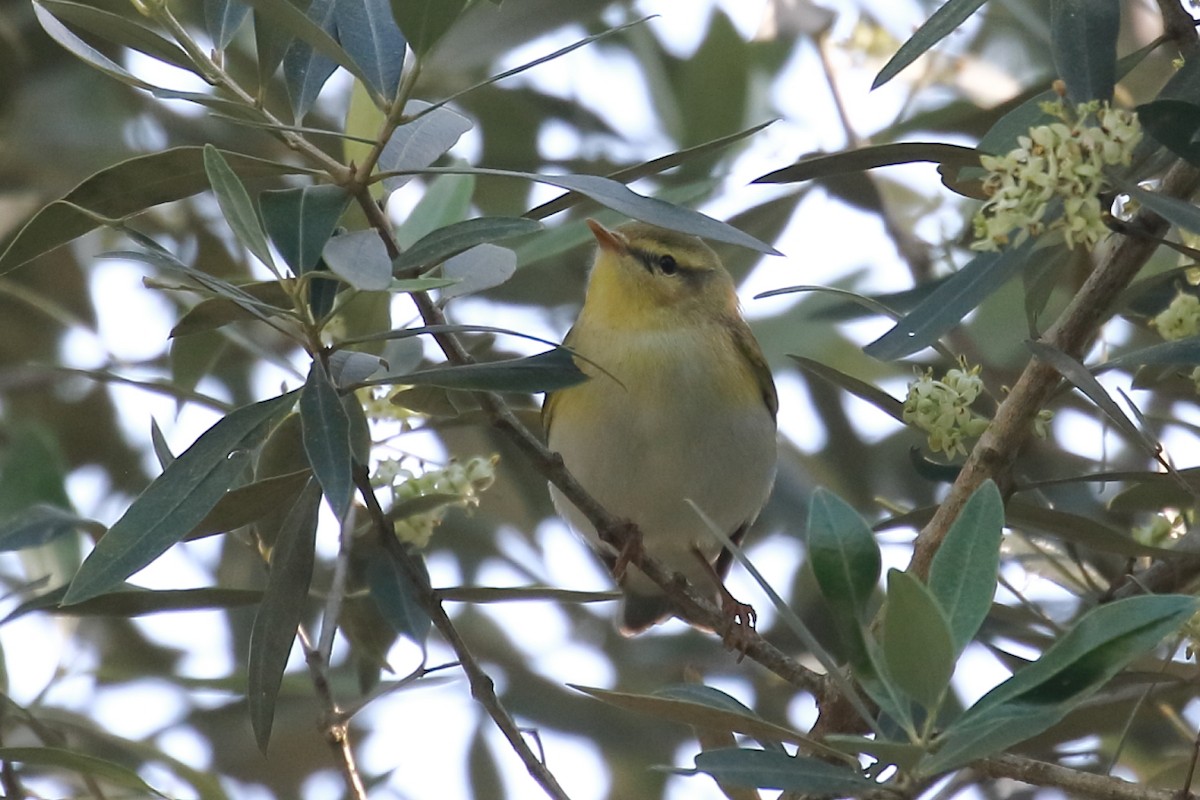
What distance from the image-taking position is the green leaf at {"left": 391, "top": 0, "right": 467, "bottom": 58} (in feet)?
6.50

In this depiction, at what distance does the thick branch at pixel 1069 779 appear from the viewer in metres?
2.14

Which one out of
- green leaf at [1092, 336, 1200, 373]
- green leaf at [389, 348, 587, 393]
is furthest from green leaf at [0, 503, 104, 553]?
green leaf at [1092, 336, 1200, 373]

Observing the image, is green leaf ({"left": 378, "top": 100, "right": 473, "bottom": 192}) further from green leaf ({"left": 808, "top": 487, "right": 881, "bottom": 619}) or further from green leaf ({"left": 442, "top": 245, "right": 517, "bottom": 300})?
green leaf ({"left": 808, "top": 487, "right": 881, "bottom": 619})

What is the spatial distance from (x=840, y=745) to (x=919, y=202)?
144 inches

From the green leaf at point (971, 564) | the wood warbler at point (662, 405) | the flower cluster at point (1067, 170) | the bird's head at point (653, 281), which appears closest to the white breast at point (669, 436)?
the wood warbler at point (662, 405)

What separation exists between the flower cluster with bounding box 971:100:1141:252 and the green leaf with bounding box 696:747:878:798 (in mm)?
774

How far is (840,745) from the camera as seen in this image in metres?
1.71

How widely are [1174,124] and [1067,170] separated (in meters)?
0.19

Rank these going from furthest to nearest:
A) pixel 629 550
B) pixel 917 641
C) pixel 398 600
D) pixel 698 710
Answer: pixel 398 600 → pixel 629 550 → pixel 698 710 → pixel 917 641

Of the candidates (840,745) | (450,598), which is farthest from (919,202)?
(840,745)

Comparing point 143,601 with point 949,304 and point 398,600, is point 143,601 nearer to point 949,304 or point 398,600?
point 398,600

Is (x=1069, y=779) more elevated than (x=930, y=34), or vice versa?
(x=930, y=34)

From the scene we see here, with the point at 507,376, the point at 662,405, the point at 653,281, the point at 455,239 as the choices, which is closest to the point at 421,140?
the point at 455,239

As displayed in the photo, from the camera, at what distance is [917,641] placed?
5.51ft
